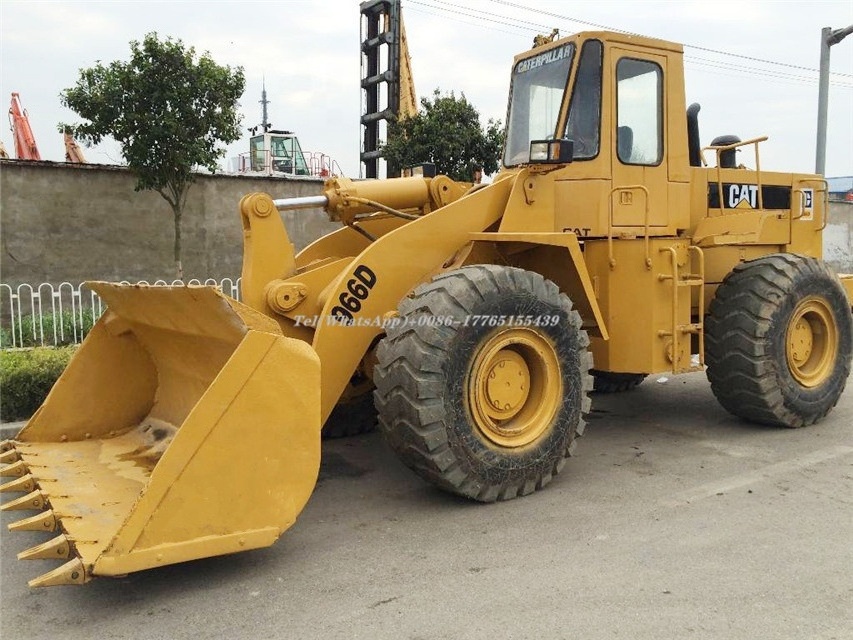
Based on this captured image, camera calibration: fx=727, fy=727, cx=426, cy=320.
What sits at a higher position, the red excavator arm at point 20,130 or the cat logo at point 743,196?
the red excavator arm at point 20,130

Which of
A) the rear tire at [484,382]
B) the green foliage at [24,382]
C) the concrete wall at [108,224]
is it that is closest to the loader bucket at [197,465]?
the rear tire at [484,382]

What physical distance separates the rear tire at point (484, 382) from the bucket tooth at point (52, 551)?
1.72 m

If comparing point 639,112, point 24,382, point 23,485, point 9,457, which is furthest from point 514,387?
point 24,382

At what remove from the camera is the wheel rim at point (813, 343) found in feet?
19.6

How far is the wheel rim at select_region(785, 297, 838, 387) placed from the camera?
5984 millimetres

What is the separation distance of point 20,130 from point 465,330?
21.4m

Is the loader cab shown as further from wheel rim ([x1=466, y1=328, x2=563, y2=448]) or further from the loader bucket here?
the loader bucket

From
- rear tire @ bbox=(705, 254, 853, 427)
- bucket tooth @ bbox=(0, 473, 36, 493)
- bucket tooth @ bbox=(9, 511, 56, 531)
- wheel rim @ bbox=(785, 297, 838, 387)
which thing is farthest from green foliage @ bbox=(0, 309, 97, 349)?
wheel rim @ bbox=(785, 297, 838, 387)

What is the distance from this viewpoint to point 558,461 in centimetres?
458

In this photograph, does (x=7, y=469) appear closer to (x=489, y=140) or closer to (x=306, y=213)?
(x=306, y=213)

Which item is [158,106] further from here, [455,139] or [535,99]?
[535,99]

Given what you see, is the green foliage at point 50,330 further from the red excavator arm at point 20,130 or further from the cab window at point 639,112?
the red excavator arm at point 20,130

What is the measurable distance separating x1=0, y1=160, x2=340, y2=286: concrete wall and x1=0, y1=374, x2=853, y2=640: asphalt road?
10280mm

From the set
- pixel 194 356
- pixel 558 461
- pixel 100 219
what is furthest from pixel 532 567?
pixel 100 219
